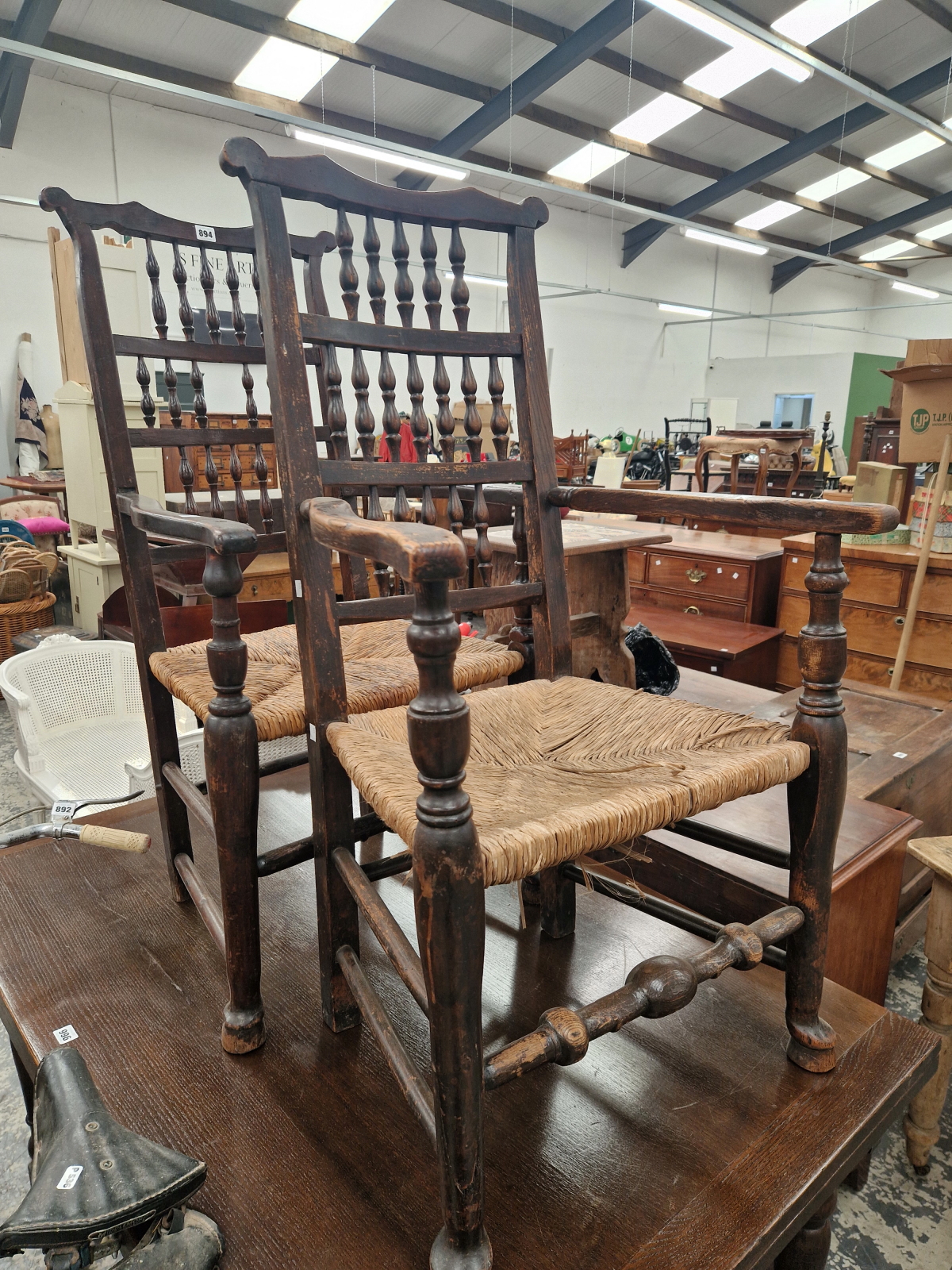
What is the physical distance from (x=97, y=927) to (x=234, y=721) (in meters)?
0.58

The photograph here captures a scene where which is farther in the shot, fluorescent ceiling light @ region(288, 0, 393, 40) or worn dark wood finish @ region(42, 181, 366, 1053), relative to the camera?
fluorescent ceiling light @ region(288, 0, 393, 40)

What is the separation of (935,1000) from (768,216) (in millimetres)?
12309

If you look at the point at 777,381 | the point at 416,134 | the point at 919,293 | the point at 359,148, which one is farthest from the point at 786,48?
the point at 919,293

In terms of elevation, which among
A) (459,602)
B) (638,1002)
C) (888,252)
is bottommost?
(638,1002)

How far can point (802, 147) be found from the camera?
8.80m

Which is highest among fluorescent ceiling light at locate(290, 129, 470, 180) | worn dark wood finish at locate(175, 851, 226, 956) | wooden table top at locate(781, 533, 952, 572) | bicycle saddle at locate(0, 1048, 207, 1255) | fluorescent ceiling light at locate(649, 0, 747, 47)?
fluorescent ceiling light at locate(649, 0, 747, 47)

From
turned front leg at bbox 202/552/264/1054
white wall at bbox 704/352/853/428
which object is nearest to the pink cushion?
turned front leg at bbox 202/552/264/1054

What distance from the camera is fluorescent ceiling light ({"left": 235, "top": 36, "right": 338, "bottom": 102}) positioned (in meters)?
6.25

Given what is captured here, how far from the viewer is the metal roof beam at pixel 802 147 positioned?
25.5 feet

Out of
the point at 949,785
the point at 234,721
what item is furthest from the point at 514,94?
the point at 234,721

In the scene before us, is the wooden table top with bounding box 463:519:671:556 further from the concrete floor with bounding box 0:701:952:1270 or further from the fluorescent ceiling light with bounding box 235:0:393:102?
the fluorescent ceiling light with bounding box 235:0:393:102

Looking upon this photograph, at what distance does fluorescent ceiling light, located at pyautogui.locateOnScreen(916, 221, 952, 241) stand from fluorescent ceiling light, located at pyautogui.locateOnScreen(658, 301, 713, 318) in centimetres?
365

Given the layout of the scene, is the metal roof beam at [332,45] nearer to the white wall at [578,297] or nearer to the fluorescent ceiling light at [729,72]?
the white wall at [578,297]

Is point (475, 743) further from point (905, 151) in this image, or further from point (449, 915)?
point (905, 151)
